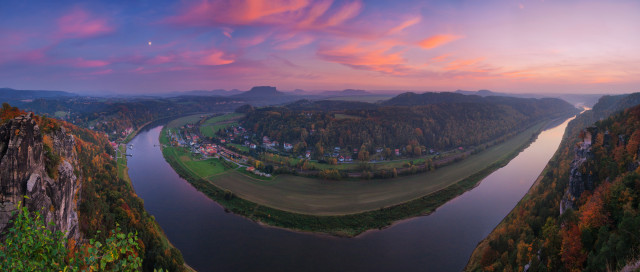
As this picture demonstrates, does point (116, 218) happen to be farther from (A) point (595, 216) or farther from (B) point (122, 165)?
(A) point (595, 216)

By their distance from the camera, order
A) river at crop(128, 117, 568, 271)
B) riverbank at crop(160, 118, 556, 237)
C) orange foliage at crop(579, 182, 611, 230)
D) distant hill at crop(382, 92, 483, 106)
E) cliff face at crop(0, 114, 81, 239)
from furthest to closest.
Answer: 1. distant hill at crop(382, 92, 483, 106)
2. riverbank at crop(160, 118, 556, 237)
3. river at crop(128, 117, 568, 271)
4. orange foliage at crop(579, 182, 611, 230)
5. cliff face at crop(0, 114, 81, 239)

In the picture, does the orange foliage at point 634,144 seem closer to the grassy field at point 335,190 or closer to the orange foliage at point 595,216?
the orange foliage at point 595,216

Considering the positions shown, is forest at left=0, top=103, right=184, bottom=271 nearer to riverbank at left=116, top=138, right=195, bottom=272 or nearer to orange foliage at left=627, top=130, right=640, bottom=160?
riverbank at left=116, top=138, right=195, bottom=272

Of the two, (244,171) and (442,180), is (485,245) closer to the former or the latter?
(442,180)

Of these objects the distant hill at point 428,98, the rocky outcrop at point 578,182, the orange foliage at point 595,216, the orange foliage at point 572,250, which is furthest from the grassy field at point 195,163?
the distant hill at point 428,98

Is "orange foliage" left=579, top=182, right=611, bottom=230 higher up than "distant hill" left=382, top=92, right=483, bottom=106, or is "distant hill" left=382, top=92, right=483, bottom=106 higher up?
"distant hill" left=382, top=92, right=483, bottom=106

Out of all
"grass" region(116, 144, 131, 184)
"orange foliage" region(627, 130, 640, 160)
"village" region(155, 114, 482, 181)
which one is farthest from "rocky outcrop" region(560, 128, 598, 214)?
"grass" region(116, 144, 131, 184)

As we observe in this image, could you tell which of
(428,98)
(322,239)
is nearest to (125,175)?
(322,239)
